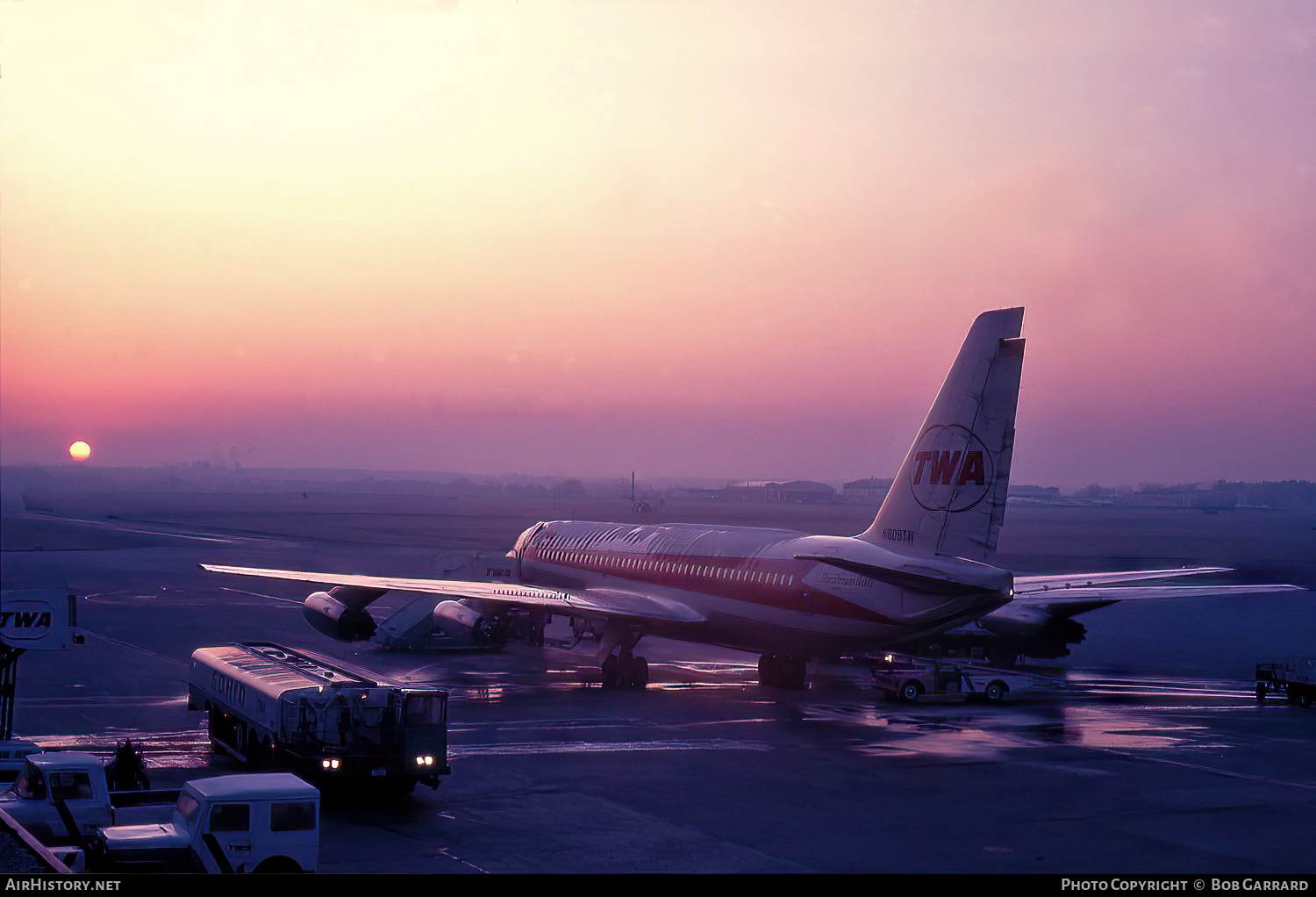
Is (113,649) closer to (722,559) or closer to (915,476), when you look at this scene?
(722,559)

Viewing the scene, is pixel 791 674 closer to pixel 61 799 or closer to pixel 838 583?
pixel 838 583

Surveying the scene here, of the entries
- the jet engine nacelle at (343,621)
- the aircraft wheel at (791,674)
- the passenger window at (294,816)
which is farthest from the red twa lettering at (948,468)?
the passenger window at (294,816)

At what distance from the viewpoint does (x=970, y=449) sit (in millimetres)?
32375

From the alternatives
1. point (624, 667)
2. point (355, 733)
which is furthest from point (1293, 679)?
point (355, 733)

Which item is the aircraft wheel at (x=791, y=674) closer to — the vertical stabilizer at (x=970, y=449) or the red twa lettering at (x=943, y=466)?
the vertical stabilizer at (x=970, y=449)

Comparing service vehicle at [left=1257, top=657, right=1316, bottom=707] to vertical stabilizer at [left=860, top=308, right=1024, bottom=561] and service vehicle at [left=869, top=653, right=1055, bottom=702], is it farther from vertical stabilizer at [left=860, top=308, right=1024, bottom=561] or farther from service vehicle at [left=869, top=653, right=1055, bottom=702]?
vertical stabilizer at [left=860, top=308, right=1024, bottom=561]

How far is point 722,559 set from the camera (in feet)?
129

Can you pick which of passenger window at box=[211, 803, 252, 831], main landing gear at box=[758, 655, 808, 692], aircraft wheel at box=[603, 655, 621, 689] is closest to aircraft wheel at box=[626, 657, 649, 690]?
aircraft wheel at box=[603, 655, 621, 689]

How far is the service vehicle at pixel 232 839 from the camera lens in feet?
53.2

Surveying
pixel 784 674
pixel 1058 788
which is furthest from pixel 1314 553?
pixel 1058 788

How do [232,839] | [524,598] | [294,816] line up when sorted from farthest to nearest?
[524,598] → [294,816] → [232,839]

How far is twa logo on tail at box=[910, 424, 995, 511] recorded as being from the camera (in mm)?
32156

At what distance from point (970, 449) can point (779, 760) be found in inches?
419

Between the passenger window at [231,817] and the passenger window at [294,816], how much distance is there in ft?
1.13
